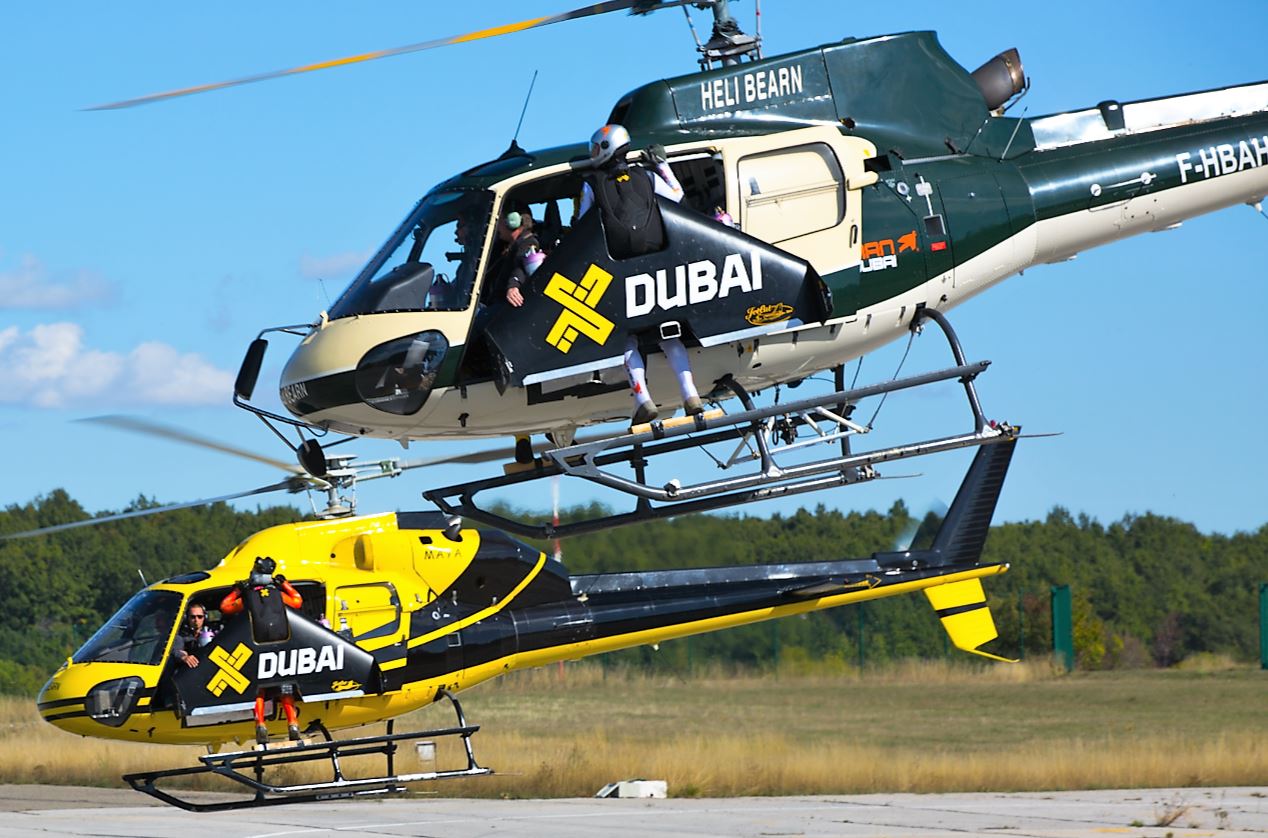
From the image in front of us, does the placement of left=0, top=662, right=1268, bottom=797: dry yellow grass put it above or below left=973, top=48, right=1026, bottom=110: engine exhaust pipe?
below

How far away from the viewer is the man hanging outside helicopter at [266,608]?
16094mm

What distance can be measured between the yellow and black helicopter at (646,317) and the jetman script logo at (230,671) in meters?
0.02

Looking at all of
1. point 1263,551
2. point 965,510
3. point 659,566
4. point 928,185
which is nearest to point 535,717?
point 659,566

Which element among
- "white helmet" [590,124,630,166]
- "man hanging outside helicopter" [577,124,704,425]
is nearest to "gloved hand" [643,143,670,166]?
"man hanging outside helicopter" [577,124,704,425]

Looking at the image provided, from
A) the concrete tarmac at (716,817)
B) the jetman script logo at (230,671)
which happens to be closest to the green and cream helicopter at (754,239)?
the jetman script logo at (230,671)

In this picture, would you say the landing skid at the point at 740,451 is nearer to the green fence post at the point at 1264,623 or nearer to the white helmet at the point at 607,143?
the white helmet at the point at 607,143

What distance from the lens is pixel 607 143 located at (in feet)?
40.2

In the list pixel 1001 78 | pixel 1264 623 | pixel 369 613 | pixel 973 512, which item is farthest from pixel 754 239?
pixel 1264 623

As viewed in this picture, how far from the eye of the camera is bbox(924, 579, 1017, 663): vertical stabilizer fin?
1834 cm

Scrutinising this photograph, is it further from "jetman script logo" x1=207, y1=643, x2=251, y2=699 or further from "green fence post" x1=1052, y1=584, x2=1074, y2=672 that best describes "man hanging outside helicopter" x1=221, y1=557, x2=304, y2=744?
"green fence post" x1=1052, y1=584, x2=1074, y2=672

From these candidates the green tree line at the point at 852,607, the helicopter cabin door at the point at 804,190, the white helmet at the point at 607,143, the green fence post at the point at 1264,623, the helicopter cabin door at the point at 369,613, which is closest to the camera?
the white helmet at the point at 607,143

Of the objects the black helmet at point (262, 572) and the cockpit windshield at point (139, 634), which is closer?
the black helmet at point (262, 572)

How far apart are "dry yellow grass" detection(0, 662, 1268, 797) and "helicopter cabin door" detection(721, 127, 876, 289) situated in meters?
12.5

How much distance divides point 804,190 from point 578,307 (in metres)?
2.13
